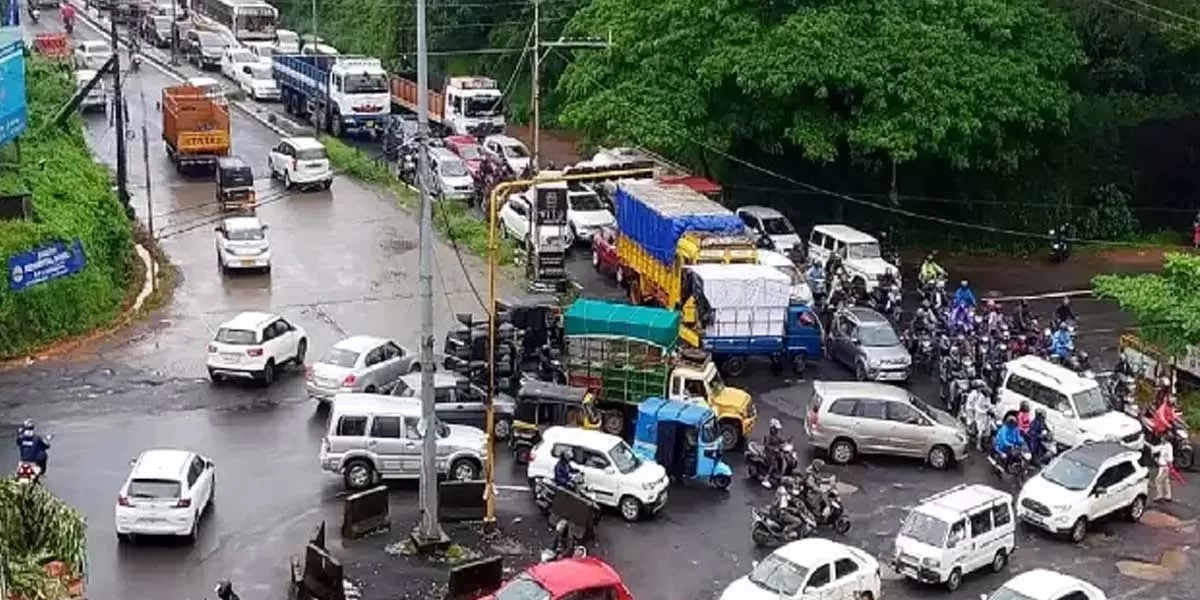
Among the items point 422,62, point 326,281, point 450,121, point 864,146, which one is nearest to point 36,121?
point 326,281

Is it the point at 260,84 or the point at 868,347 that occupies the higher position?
the point at 260,84

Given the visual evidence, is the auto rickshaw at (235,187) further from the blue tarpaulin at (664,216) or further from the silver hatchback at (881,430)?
the silver hatchback at (881,430)

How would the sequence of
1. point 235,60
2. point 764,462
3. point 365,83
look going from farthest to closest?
point 235,60, point 365,83, point 764,462

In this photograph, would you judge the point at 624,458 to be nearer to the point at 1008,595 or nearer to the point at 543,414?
the point at 543,414

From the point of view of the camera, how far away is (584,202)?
4522 centimetres

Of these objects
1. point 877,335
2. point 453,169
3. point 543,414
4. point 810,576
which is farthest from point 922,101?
point 810,576

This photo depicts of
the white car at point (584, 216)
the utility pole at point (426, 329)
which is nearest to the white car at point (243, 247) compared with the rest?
the white car at point (584, 216)

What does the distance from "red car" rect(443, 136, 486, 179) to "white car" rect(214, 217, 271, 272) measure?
9.75 metres

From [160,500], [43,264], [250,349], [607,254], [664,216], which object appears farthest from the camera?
[607,254]

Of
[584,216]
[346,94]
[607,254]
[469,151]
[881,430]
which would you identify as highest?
[346,94]

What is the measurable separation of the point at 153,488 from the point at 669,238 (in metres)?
14.6

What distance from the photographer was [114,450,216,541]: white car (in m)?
24.2

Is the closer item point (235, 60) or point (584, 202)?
point (584, 202)

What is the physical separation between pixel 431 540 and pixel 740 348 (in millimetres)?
10930
